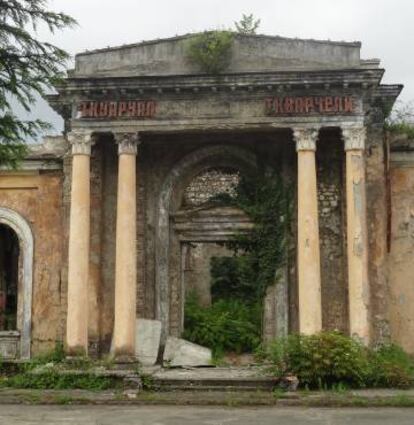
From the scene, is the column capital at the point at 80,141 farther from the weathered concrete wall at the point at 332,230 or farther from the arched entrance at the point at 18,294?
the weathered concrete wall at the point at 332,230

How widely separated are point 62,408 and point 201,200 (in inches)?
362

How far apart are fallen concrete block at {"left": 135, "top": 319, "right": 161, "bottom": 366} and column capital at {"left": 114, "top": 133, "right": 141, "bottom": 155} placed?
403 cm

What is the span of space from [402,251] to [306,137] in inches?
156

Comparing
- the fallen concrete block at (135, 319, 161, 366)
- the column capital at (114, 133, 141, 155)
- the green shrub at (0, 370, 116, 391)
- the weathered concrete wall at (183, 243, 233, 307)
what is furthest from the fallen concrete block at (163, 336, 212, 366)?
the weathered concrete wall at (183, 243, 233, 307)

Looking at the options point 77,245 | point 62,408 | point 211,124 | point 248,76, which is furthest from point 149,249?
point 62,408

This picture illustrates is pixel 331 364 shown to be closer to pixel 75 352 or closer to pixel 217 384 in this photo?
pixel 217 384

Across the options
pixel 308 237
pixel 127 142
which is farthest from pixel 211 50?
pixel 308 237

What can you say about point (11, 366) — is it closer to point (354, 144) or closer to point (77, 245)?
point (77, 245)

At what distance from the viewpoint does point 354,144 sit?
16109 millimetres

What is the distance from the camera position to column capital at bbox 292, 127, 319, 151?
16.2 meters

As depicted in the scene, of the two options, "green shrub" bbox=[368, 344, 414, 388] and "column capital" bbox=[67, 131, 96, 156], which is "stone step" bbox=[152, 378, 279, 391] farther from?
"column capital" bbox=[67, 131, 96, 156]

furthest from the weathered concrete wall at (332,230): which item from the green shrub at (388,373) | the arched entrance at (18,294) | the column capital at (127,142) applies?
the arched entrance at (18,294)

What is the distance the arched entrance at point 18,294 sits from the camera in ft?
61.2

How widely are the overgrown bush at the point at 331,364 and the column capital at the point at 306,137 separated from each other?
4.17 m
